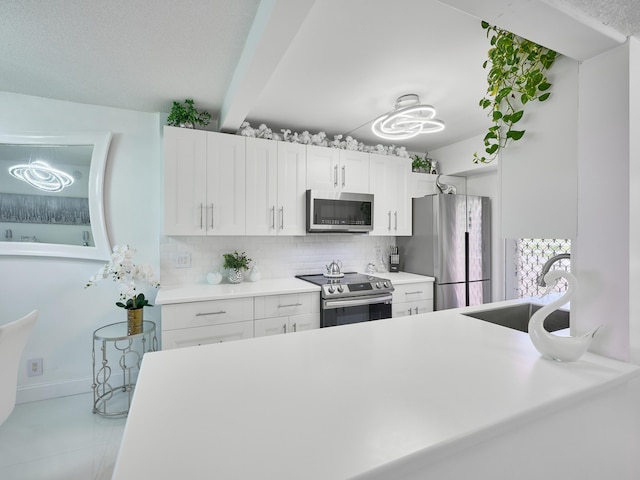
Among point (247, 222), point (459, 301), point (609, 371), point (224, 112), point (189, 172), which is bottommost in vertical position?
point (459, 301)

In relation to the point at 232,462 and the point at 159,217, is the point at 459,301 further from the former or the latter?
the point at 232,462

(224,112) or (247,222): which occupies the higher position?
(224,112)

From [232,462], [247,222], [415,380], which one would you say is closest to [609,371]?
[415,380]

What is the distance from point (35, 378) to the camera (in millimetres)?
2693

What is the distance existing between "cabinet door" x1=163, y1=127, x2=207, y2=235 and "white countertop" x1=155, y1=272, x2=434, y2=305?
50 cm

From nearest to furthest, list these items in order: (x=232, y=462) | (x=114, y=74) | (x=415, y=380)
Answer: (x=232, y=462), (x=415, y=380), (x=114, y=74)

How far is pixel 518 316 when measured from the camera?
2.02m

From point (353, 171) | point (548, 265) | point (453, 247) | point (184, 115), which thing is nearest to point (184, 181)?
point (184, 115)

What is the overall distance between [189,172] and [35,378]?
7.00ft

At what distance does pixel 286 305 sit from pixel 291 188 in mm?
1141

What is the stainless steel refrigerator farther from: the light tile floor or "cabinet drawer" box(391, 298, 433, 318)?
the light tile floor

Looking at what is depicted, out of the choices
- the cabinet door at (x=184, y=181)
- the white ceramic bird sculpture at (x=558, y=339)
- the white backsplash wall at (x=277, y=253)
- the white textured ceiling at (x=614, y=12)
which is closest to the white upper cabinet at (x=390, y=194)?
the white backsplash wall at (x=277, y=253)

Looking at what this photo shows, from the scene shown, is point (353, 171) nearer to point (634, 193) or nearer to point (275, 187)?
point (275, 187)

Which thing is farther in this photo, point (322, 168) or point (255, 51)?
point (322, 168)
